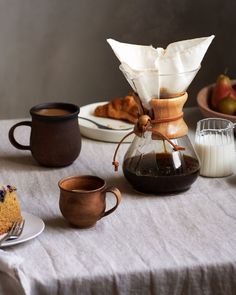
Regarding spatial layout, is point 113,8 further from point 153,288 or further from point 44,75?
point 153,288

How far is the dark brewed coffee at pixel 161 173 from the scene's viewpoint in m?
1.32

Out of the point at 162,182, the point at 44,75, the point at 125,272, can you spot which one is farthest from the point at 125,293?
the point at 44,75

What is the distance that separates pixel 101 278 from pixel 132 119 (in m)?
0.73

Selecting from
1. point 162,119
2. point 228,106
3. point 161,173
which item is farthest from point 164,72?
point 228,106

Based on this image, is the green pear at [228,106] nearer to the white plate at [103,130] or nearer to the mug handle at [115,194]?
the white plate at [103,130]

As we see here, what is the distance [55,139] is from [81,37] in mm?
1395

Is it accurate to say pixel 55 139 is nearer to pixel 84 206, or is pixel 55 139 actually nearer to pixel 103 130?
pixel 103 130

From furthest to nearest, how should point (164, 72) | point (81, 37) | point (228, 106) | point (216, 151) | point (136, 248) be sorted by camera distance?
1. point (81, 37)
2. point (228, 106)
3. point (216, 151)
4. point (164, 72)
5. point (136, 248)

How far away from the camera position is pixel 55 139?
1468mm

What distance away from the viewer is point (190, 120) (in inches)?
72.2

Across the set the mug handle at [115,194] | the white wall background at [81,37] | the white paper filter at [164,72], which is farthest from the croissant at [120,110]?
the white wall background at [81,37]

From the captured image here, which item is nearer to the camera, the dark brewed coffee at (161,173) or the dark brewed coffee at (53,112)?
the dark brewed coffee at (161,173)

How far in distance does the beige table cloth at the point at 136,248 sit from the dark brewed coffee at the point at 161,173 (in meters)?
0.02

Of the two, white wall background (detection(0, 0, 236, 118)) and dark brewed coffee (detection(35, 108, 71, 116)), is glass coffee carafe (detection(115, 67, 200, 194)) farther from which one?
white wall background (detection(0, 0, 236, 118))
